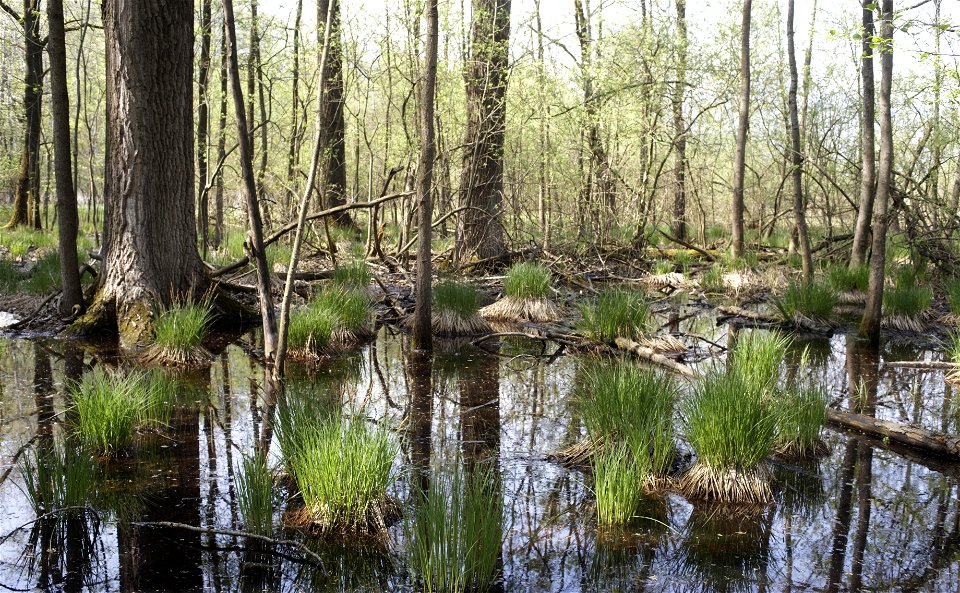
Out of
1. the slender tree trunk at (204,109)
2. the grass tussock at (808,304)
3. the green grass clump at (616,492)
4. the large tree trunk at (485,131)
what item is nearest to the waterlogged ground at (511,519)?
the green grass clump at (616,492)

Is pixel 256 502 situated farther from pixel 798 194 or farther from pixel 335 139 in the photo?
pixel 335 139

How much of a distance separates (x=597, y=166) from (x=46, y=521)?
11404 millimetres

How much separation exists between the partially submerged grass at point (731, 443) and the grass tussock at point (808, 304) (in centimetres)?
591

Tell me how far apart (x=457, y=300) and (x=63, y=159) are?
15.3ft

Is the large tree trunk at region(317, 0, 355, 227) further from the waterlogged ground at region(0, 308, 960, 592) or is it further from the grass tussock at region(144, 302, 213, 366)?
the waterlogged ground at region(0, 308, 960, 592)

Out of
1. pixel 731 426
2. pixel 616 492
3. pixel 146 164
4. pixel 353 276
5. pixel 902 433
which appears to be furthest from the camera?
pixel 353 276

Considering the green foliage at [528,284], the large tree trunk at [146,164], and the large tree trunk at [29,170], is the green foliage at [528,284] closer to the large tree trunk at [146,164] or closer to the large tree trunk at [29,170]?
the large tree trunk at [146,164]

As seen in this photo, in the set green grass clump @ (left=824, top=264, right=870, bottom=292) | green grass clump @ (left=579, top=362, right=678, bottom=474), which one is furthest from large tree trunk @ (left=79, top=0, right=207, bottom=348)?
green grass clump @ (left=824, top=264, right=870, bottom=292)

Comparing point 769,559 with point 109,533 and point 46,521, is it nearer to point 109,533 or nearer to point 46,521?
point 109,533

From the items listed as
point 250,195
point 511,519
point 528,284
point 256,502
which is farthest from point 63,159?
point 511,519

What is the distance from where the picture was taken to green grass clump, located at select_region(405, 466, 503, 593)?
3109mm

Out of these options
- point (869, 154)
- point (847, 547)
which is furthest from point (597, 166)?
Answer: point (847, 547)

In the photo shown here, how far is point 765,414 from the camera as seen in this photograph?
14.8 feet

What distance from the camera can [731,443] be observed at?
14.4 ft
